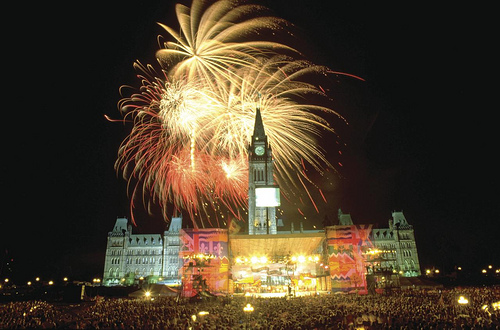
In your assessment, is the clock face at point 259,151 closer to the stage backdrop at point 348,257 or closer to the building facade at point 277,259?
the building facade at point 277,259

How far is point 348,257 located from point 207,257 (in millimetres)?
16965

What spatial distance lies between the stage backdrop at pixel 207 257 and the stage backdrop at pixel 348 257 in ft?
43.0

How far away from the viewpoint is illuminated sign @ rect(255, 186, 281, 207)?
4194cm

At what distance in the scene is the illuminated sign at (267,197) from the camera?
41938 millimetres

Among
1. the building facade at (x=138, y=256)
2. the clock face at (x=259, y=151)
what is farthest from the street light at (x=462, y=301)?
the building facade at (x=138, y=256)

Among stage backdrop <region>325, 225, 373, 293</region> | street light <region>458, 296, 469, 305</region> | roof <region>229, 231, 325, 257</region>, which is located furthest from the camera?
roof <region>229, 231, 325, 257</region>

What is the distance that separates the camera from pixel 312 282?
43.4 meters

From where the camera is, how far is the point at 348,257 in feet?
119

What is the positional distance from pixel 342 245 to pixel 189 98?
990 inches

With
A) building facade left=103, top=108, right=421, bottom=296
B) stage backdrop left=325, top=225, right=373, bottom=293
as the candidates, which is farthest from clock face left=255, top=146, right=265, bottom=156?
stage backdrop left=325, top=225, right=373, bottom=293

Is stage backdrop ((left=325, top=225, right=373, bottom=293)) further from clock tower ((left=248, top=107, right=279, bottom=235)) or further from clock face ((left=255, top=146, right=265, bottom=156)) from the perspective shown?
clock face ((left=255, top=146, right=265, bottom=156))

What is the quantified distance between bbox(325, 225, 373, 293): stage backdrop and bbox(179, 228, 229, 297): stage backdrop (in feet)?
43.0

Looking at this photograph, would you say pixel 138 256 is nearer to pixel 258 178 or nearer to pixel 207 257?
pixel 258 178

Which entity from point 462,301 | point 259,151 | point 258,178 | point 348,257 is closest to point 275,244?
point 348,257
